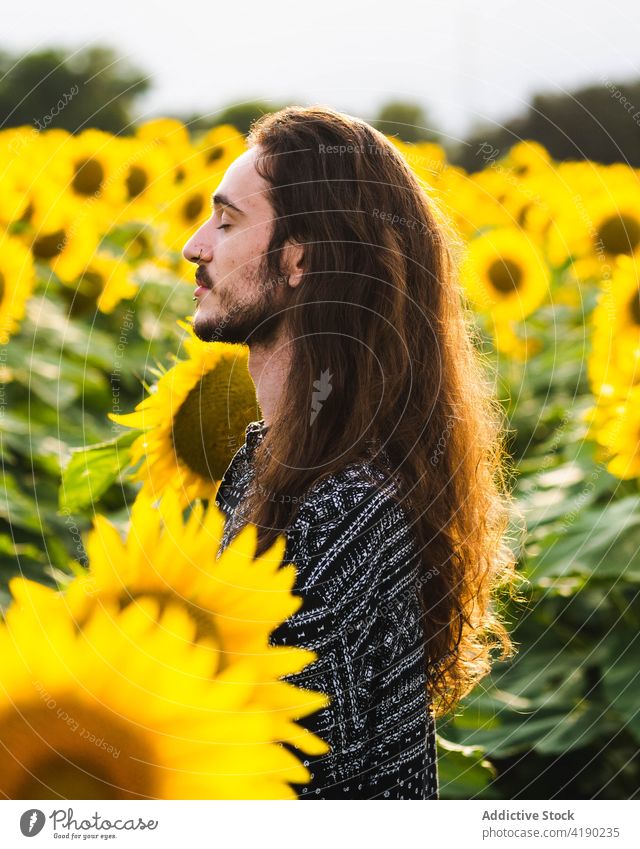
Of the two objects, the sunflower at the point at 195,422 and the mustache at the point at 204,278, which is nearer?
the mustache at the point at 204,278

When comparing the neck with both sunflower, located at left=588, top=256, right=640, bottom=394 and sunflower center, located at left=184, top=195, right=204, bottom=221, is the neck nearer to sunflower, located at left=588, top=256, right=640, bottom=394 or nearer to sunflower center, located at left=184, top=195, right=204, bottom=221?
sunflower, located at left=588, top=256, right=640, bottom=394

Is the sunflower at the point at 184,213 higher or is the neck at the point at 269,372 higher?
the sunflower at the point at 184,213

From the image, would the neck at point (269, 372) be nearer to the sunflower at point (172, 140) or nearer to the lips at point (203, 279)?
the lips at point (203, 279)

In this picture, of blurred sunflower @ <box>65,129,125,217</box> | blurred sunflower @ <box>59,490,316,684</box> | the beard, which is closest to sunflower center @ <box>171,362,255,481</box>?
the beard

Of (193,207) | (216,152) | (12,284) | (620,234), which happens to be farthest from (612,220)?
(12,284)

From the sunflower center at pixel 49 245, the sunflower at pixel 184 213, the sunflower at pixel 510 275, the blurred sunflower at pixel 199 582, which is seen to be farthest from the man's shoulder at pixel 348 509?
the sunflower at pixel 510 275

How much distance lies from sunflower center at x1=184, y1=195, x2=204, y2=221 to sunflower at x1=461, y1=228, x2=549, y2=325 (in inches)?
28.1

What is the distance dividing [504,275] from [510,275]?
23 millimetres

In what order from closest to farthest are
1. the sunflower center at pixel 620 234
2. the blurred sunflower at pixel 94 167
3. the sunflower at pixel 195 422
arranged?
the sunflower at pixel 195 422 → the sunflower center at pixel 620 234 → the blurred sunflower at pixel 94 167

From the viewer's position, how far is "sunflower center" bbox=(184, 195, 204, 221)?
2.47m

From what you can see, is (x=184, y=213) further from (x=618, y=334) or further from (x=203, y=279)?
(x=203, y=279)

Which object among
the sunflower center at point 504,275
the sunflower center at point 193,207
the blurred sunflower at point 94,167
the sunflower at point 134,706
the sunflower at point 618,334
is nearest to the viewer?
the sunflower at point 134,706

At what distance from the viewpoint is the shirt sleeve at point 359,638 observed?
2.11ft

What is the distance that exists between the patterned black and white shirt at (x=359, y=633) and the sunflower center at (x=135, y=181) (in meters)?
2.04
